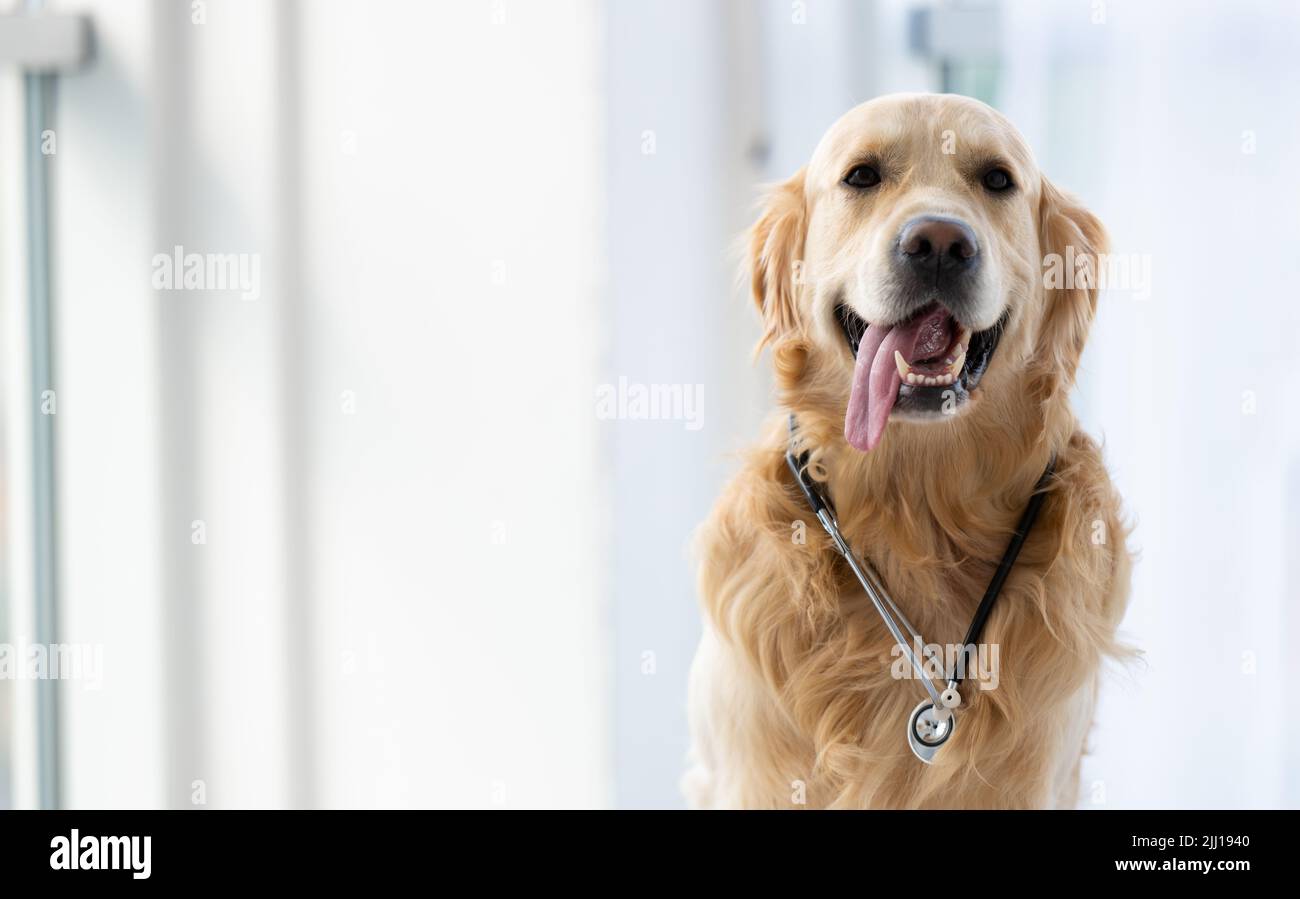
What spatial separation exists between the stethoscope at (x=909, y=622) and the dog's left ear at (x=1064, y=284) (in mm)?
94

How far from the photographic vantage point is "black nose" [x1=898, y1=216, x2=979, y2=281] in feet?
2.47

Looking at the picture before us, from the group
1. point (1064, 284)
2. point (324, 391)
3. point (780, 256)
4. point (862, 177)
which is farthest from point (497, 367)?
point (1064, 284)

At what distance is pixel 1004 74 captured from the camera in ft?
4.02

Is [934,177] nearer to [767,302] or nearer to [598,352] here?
[767,302]

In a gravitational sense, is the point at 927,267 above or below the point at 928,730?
above

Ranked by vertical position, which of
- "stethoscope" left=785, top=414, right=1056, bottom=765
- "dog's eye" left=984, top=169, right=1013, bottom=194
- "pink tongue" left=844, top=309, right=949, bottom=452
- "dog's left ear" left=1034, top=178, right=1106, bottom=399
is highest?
"dog's eye" left=984, top=169, right=1013, bottom=194

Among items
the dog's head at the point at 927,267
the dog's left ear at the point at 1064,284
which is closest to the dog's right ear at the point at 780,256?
the dog's head at the point at 927,267

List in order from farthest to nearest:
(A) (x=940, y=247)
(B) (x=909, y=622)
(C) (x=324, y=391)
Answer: (C) (x=324, y=391) < (B) (x=909, y=622) < (A) (x=940, y=247)

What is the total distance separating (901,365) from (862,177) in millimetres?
191

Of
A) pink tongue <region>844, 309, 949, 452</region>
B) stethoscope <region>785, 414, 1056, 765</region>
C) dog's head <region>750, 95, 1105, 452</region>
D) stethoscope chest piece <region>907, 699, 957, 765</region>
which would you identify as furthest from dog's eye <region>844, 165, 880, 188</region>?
stethoscope chest piece <region>907, 699, 957, 765</region>

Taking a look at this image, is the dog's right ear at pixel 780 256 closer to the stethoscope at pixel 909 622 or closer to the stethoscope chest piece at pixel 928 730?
the stethoscope at pixel 909 622

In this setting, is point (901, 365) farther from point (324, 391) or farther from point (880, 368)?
point (324, 391)

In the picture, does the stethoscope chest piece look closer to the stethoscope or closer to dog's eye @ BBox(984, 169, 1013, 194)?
the stethoscope

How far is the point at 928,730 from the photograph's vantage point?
0.83 meters
